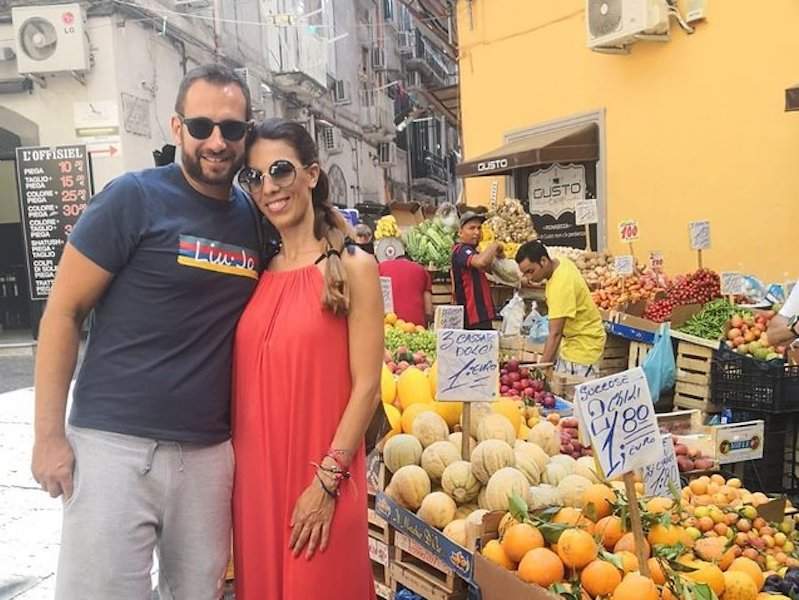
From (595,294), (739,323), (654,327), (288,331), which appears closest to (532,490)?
(288,331)

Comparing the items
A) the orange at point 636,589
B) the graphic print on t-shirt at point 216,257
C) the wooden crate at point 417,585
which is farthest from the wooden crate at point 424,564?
the graphic print on t-shirt at point 216,257

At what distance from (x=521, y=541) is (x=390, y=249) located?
248 inches

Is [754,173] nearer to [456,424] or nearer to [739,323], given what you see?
[739,323]

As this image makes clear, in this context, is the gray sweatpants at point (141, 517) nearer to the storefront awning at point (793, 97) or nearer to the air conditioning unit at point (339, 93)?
the storefront awning at point (793, 97)

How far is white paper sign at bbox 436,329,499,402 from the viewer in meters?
2.91

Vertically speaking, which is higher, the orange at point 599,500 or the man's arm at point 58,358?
the man's arm at point 58,358

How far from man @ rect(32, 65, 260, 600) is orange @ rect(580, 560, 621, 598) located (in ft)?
3.49

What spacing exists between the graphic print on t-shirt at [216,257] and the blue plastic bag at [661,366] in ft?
14.5

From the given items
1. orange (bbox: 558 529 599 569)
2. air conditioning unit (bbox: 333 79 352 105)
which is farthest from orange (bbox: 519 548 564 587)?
air conditioning unit (bbox: 333 79 352 105)

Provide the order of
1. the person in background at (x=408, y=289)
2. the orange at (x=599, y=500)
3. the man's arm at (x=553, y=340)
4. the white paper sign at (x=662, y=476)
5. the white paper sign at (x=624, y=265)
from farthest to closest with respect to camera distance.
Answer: the white paper sign at (x=624, y=265) → the person in background at (x=408, y=289) → the man's arm at (x=553, y=340) → the white paper sign at (x=662, y=476) → the orange at (x=599, y=500)

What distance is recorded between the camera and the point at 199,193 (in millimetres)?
2119

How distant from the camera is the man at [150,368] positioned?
1.93 m

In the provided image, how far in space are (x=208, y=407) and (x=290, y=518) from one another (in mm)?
385

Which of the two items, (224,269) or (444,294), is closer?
(224,269)
